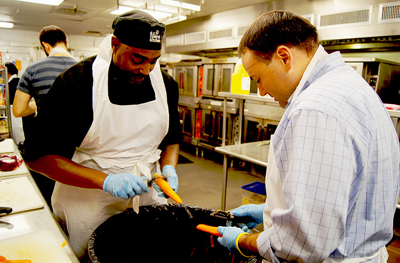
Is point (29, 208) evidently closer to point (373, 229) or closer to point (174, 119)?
point (174, 119)

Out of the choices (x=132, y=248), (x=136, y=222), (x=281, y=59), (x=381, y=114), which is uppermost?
(x=281, y=59)

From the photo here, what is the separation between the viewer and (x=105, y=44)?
1291 mm

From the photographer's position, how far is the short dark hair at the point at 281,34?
33.1 inches

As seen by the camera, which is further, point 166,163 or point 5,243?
point 166,163

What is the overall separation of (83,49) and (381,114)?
34.1ft

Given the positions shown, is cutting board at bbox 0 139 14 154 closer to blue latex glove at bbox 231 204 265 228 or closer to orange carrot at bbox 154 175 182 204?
orange carrot at bbox 154 175 182 204

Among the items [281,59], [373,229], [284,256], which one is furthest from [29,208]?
[373,229]

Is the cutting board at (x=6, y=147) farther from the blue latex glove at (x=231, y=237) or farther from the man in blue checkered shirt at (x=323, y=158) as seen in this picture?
the man in blue checkered shirt at (x=323, y=158)

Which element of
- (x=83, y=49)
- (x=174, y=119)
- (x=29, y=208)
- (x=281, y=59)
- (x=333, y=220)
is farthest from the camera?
(x=83, y=49)

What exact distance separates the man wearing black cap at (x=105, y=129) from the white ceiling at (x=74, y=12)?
3476mm

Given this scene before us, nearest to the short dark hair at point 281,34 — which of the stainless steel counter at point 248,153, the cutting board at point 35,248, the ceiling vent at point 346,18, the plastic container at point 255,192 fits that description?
the cutting board at point 35,248

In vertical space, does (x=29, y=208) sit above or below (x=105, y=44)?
below

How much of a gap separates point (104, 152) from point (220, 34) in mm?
4970

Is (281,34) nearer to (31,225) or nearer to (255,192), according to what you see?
(31,225)
